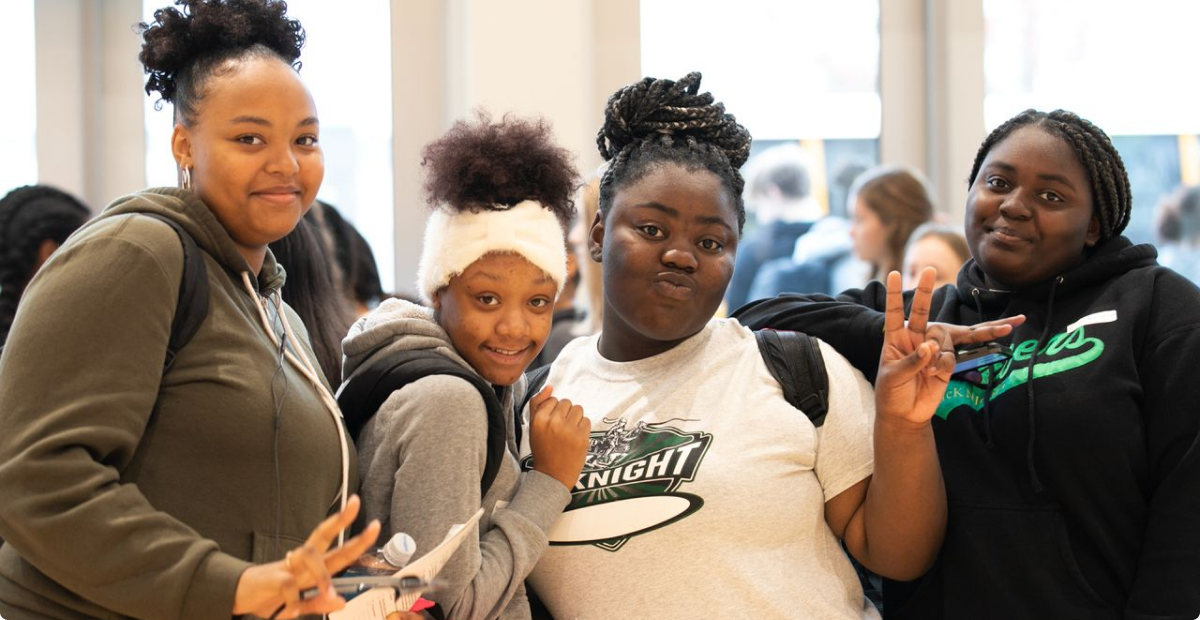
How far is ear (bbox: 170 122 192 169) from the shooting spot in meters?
1.71

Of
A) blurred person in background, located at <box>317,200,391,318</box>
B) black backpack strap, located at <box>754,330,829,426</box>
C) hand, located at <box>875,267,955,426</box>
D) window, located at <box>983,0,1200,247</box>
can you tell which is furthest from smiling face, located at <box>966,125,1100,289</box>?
window, located at <box>983,0,1200,247</box>

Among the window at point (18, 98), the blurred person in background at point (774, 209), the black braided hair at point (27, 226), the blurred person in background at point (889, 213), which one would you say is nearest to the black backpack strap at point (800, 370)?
the blurred person in background at point (889, 213)

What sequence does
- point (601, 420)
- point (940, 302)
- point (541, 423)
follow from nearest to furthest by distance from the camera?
point (541, 423)
point (601, 420)
point (940, 302)

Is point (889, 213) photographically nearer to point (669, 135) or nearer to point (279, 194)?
point (669, 135)

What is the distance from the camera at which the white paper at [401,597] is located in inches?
60.7

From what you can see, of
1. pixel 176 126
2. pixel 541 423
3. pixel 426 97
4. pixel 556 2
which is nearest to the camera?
pixel 176 126

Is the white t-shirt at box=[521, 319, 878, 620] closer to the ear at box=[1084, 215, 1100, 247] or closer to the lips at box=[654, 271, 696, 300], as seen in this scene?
the lips at box=[654, 271, 696, 300]

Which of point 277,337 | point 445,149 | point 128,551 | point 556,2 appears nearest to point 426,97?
point 556,2

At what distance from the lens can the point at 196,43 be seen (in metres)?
1.72

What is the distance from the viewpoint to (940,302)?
7.60 feet

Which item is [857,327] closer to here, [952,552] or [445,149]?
[952,552]

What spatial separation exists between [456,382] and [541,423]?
235 mm

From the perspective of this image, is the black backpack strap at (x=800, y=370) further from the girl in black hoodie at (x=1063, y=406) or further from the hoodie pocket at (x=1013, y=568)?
the hoodie pocket at (x=1013, y=568)

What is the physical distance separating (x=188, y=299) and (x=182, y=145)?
31 cm
